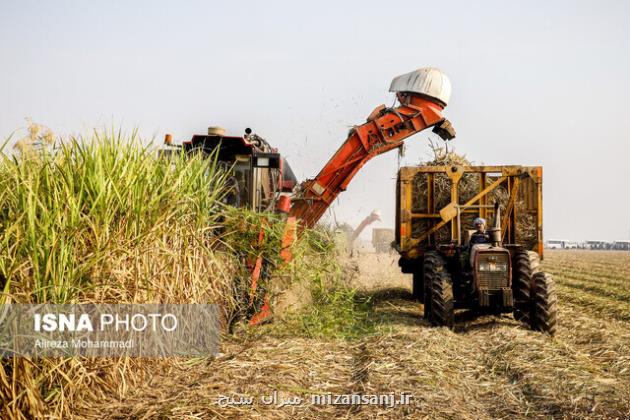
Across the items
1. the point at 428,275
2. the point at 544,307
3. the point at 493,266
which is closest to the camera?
the point at 544,307

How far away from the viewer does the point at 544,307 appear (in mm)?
7344

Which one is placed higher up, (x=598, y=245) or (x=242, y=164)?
(x=242, y=164)

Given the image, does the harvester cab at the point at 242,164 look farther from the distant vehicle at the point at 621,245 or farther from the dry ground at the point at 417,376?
the distant vehicle at the point at 621,245

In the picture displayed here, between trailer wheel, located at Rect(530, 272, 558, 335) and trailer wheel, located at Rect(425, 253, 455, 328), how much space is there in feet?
3.50

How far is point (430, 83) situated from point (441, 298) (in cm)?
398

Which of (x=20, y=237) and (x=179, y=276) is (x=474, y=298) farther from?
(x=20, y=237)

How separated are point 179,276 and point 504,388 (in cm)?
297

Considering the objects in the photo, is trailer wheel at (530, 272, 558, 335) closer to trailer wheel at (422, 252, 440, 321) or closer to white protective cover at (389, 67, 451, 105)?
trailer wheel at (422, 252, 440, 321)

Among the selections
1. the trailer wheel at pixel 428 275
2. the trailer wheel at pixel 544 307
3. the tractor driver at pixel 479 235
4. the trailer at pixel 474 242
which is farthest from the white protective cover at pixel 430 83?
the trailer wheel at pixel 544 307

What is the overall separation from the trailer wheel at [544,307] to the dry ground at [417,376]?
241 mm

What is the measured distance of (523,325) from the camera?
784 cm

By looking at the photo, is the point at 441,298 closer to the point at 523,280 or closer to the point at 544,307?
the point at 523,280

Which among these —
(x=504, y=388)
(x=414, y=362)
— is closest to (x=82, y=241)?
(x=414, y=362)

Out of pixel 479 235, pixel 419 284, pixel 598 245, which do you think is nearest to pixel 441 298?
pixel 479 235
